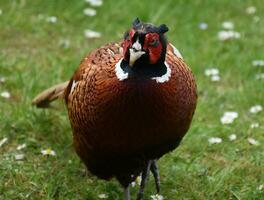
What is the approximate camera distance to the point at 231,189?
4461 mm

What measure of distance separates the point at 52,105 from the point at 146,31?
1.81 meters

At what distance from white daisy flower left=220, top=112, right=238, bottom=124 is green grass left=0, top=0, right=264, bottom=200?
5 centimetres

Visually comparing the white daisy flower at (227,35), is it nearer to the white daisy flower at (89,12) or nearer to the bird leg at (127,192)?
the white daisy flower at (89,12)

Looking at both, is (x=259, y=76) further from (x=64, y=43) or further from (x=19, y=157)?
(x=19, y=157)

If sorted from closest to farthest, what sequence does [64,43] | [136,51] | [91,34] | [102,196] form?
[136,51]
[102,196]
[64,43]
[91,34]

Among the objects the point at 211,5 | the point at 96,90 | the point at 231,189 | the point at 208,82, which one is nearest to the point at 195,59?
the point at 208,82

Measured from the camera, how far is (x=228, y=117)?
524 centimetres

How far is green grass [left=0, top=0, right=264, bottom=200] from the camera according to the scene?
4.44 metres

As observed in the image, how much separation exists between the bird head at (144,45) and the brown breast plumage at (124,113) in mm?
116

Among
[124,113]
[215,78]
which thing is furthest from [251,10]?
[124,113]

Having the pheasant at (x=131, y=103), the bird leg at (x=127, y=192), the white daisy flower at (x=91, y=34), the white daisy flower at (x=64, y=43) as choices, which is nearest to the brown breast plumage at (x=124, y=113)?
the pheasant at (x=131, y=103)

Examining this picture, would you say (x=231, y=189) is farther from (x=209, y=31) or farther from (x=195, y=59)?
(x=209, y=31)

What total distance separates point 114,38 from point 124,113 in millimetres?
2996

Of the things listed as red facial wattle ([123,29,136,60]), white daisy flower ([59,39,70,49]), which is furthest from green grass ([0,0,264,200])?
red facial wattle ([123,29,136,60])
